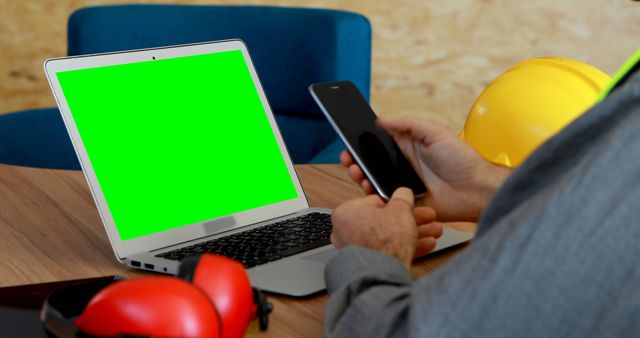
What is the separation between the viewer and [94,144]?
1.11 meters

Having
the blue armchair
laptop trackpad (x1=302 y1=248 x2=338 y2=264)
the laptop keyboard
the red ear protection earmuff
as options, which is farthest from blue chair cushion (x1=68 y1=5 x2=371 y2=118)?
the red ear protection earmuff

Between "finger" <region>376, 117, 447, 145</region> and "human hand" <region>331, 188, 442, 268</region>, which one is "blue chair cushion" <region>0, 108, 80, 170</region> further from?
"human hand" <region>331, 188, 442, 268</region>

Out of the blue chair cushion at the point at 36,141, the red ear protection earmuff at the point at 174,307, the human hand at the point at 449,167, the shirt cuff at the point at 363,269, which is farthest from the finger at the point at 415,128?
the blue chair cushion at the point at 36,141

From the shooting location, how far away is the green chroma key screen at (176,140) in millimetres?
1110

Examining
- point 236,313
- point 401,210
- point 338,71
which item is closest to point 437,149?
point 401,210

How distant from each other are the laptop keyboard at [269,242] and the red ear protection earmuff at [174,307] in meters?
0.29

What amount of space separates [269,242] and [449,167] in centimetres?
28

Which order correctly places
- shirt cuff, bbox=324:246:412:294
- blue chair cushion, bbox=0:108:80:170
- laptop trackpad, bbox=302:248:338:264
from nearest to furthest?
shirt cuff, bbox=324:246:412:294, laptop trackpad, bbox=302:248:338:264, blue chair cushion, bbox=0:108:80:170

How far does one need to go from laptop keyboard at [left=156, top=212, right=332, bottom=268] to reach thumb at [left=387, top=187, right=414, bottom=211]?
0.41ft

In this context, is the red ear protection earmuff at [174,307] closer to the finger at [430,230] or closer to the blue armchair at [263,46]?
the finger at [430,230]

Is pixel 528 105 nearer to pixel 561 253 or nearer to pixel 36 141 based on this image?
pixel 561 253

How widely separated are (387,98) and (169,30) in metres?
1.05

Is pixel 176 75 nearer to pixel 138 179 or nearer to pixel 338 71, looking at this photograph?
pixel 138 179

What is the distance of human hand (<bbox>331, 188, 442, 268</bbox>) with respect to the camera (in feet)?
3.03
